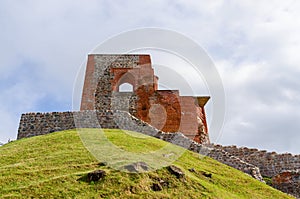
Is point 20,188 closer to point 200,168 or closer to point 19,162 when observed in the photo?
point 19,162

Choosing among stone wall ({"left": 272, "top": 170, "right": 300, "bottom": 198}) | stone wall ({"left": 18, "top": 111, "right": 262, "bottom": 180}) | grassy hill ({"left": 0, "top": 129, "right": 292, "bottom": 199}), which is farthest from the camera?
stone wall ({"left": 18, "top": 111, "right": 262, "bottom": 180})

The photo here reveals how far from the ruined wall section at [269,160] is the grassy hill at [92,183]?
7379 millimetres

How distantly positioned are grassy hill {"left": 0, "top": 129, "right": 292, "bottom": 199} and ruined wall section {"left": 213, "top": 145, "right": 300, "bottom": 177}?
7379 millimetres

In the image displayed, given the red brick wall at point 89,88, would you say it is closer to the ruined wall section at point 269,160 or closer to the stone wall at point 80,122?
the stone wall at point 80,122

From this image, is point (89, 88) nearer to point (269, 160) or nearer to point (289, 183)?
point (269, 160)

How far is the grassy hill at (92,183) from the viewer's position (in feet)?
35.9

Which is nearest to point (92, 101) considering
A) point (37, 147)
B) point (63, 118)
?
point (63, 118)

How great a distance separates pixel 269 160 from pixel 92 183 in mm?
16487

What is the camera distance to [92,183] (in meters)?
11.3

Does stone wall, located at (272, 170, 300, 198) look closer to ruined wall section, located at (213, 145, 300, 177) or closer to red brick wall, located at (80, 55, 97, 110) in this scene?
ruined wall section, located at (213, 145, 300, 177)

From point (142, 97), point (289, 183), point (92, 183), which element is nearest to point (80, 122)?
point (142, 97)

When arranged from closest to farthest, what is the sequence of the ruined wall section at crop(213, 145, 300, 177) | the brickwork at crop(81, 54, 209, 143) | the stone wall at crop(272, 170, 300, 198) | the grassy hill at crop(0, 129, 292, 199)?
the grassy hill at crop(0, 129, 292, 199) → the stone wall at crop(272, 170, 300, 198) → the ruined wall section at crop(213, 145, 300, 177) → the brickwork at crop(81, 54, 209, 143)

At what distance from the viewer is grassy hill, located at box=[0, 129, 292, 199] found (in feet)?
35.9

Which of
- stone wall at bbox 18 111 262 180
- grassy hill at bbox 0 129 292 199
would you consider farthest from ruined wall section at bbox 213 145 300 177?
grassy hill at bbox 0 129 292 199
